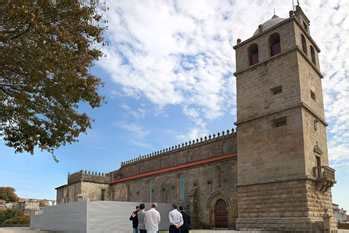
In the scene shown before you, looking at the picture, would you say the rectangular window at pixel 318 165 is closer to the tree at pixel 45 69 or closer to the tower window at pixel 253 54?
the tower window at pixel 253 54

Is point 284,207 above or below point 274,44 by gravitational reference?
below

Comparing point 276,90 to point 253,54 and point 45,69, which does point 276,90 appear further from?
point 45,69

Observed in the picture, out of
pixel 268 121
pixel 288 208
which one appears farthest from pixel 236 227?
pixel 268 121

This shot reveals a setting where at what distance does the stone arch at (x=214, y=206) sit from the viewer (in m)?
23.3

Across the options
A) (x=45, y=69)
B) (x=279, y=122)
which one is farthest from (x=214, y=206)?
(x=45, y=69)

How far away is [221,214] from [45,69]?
61.0 ft

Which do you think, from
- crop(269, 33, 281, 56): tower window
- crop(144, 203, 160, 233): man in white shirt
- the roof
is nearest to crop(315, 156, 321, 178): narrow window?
crop(269, 33, 281, 56): tower window

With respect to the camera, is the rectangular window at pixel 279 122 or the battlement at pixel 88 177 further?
the battlement at pixel 88 177

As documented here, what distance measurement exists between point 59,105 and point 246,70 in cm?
1521

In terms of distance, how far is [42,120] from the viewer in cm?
1115

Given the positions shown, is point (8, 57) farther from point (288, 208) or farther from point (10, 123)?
point (288, 208)

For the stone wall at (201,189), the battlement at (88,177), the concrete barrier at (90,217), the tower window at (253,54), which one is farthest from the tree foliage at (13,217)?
the tower window at (253,54)

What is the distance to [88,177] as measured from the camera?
40.3 metres

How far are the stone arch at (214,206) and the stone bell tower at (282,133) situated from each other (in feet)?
7.16
